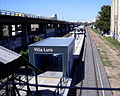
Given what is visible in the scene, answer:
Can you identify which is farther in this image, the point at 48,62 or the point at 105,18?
the point at 105,18

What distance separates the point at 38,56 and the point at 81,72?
214 inches

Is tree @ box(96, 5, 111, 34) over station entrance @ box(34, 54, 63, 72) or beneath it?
over

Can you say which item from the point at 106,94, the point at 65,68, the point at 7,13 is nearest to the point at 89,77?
the point at 65,68

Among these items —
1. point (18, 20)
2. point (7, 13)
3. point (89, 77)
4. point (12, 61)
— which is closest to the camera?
point (12, 61)

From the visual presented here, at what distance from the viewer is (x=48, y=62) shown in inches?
930

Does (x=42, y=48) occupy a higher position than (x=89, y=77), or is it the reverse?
(x=42, y=48)

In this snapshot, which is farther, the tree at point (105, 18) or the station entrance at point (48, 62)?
the tree at point (105, 18)

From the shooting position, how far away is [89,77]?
781 inches

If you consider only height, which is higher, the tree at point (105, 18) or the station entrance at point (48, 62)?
the tree at point (105, 18)

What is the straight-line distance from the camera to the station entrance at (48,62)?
2082 cm

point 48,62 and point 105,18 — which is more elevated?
point 105,18

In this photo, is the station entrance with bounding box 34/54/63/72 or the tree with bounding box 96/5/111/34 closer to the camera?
the station entrance with bounding box 34/54/63/72

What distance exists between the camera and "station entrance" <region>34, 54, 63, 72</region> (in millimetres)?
20816

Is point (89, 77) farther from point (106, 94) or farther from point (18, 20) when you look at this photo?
point (18, 20)
